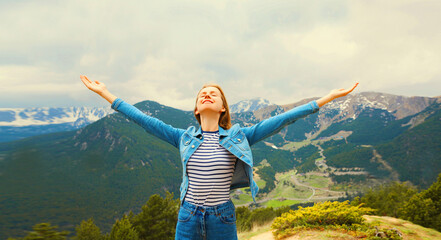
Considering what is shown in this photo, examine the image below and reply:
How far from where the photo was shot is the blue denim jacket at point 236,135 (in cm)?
309

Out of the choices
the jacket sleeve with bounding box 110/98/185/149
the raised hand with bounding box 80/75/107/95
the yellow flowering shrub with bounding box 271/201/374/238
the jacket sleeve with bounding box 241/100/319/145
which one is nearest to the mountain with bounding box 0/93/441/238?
the yellow flowering shrub with bounding box 271/201/374/238

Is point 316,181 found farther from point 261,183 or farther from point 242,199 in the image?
point 242,199

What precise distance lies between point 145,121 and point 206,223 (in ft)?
5.29

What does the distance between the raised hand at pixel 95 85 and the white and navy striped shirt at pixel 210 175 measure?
1.67m

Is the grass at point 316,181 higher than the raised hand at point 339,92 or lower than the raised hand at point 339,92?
lower

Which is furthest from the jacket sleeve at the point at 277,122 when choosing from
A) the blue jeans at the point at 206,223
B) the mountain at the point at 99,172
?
the mountain at the point at 99,172

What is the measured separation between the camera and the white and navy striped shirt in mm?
3045

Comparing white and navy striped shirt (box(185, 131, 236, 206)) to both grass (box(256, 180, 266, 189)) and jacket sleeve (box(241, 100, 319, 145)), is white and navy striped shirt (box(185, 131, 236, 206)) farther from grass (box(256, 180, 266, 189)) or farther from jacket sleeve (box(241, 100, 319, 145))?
grass (box(256, 180, 266, 189))

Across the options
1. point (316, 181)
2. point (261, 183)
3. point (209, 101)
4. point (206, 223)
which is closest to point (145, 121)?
point (209, 101)

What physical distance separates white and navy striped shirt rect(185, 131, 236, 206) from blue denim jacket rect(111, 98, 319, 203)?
0.29 ft

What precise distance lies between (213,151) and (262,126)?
2.45 ft

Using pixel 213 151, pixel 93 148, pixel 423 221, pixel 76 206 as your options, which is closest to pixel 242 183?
pixel 213 151

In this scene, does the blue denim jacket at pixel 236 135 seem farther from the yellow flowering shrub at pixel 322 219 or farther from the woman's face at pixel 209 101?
the yellow flowering shrub at pixel 322 219

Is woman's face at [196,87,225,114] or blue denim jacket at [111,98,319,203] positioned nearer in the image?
blue denim jacket at [111,98,319,203]
